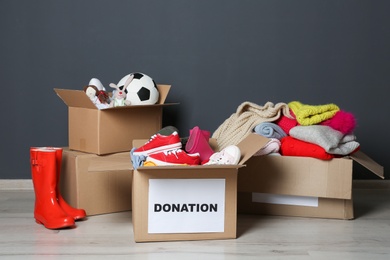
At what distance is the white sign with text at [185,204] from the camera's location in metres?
2.06

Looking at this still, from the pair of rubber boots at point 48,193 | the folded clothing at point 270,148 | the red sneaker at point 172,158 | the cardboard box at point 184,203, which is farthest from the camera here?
the folded clothing at point 270,148

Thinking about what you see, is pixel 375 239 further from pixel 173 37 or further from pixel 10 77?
pixel 10 77

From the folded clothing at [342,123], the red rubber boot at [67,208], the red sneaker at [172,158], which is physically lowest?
the red rubber boot at [67,208]

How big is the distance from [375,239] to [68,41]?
1.73 meters

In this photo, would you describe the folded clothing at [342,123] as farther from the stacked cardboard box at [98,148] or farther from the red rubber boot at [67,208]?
the red rubber boot at [67,208]

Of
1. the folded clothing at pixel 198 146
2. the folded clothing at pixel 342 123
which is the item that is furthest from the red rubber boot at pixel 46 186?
the folded clothing at pixel 342 123

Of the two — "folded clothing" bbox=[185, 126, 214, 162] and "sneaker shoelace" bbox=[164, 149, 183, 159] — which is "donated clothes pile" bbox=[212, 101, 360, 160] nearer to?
"folded clothing" bbox=[185, 126, 214, 162]

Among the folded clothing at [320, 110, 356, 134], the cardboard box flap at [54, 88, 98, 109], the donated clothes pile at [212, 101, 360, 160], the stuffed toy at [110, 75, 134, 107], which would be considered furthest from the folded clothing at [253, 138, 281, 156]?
the cardboard box flap at [54, 88, 98, 109]

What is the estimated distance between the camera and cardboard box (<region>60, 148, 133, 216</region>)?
2.46m

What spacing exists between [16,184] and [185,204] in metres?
1.28

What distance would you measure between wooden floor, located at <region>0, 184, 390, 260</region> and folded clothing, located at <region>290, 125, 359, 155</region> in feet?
0.97

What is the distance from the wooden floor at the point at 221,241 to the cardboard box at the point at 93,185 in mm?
52

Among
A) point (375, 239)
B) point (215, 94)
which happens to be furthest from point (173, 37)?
point (375, 239)

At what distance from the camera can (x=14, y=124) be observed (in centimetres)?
300
